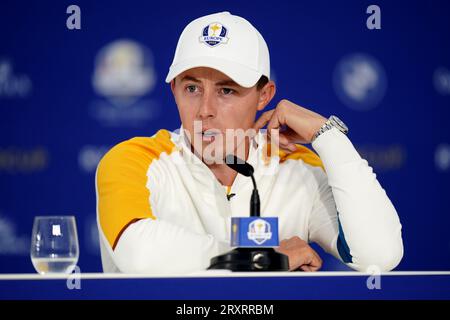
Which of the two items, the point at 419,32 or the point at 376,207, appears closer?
the point at 376,207

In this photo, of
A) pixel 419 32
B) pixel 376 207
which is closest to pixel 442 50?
pixel 419 32

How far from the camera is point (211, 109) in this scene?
6.74ft

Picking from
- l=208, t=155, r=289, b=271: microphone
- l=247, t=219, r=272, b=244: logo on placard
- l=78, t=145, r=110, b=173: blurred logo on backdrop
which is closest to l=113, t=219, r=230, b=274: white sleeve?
l=208, t=155, r=289, b=271: microphone

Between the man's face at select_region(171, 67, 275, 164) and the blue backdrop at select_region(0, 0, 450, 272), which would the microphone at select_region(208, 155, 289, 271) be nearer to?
the man's face at select_region(171, 67, 275, 164)

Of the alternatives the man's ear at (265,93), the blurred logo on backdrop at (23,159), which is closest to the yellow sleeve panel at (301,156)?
the man's ear at (265,93)

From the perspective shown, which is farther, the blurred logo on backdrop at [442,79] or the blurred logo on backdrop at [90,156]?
the blurred logo on backdrop at [442,79]

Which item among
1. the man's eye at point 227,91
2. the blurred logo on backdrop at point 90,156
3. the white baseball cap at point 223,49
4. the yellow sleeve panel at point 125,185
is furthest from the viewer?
the blurred logo on backdrop at point 90,156

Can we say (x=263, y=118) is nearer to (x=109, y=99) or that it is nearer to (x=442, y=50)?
(x=109, y=99)

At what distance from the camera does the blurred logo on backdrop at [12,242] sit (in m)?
3.37

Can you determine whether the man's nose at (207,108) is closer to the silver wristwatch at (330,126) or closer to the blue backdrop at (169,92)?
the silver wristwatch at (330,126)

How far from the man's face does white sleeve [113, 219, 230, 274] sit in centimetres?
37

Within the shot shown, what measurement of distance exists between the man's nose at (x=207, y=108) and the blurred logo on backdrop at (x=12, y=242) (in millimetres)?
1612

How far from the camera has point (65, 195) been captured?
3365 mm

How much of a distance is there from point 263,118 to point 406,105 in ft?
4.67
